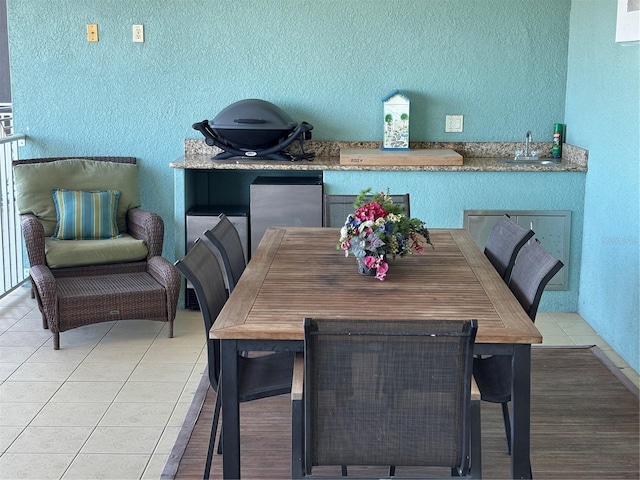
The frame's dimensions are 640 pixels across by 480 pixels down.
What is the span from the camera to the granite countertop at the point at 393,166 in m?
4.93

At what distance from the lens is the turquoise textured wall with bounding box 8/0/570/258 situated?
17.2 feet

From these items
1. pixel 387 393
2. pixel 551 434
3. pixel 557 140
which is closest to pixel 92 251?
pixel 551 434

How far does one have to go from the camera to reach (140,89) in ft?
17.5

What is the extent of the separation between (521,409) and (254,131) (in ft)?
9.52

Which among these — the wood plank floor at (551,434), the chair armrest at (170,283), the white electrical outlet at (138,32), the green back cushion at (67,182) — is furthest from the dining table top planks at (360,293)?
the white electrical outlet at (138,32)

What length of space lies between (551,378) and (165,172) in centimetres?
271

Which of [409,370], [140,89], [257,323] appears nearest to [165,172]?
[140,89]

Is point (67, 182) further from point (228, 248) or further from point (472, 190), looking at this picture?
point (472, 190)

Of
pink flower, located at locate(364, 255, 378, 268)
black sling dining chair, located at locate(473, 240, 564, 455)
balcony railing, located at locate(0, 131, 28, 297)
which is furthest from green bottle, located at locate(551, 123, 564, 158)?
balcony railing, located at locate(0, 131, 28, 297)

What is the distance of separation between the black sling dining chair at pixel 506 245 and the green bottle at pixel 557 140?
5.87ft

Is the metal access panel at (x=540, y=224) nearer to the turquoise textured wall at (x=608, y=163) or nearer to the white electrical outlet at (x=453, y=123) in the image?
the turquoise textured wall at (x=608, y=163)

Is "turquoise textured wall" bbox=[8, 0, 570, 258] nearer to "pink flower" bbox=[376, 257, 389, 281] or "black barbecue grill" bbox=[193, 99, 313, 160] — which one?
"black barbecue grill" bbox=[193, 99, 313, 160]

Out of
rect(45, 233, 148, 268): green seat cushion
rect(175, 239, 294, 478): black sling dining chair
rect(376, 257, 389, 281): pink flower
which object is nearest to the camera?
rect(175, 239, 294, 478): black sling dining chair

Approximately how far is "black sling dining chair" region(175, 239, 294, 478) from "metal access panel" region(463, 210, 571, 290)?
2.19m
